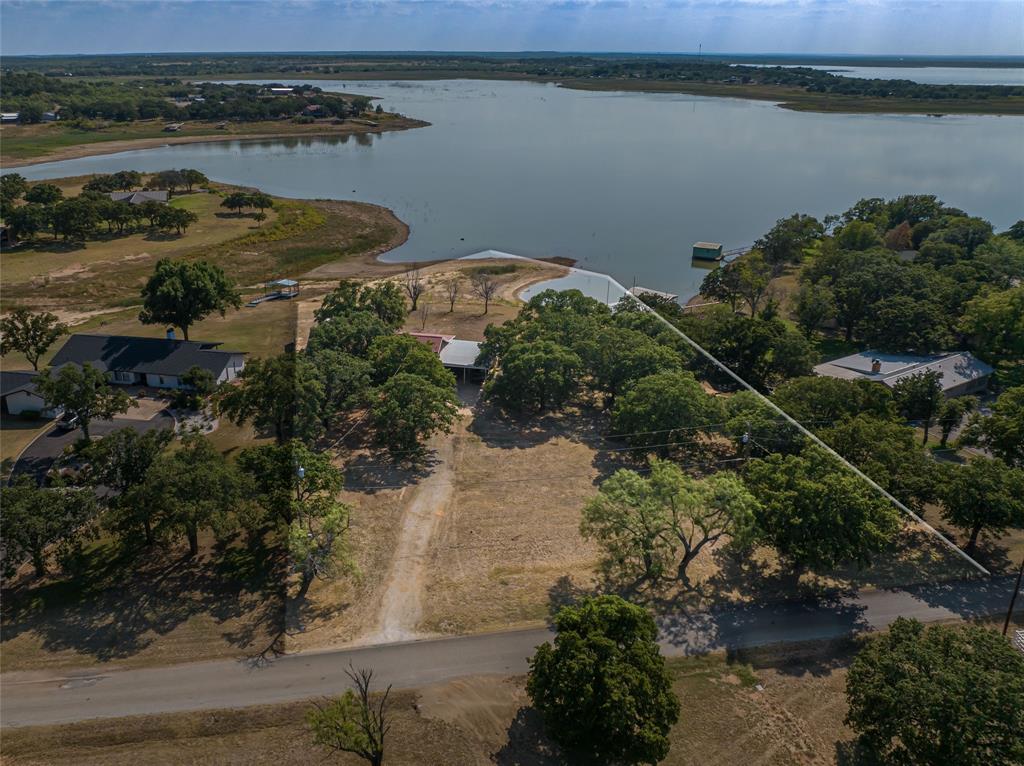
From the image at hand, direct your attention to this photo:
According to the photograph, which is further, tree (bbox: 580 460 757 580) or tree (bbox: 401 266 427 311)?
tree (bbox: 401 266 427 311)

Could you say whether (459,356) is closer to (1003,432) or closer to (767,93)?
(1003,432)

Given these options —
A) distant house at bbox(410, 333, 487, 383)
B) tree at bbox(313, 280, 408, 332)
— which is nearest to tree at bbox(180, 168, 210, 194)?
tree at bbox(313, 280, 408, 332)

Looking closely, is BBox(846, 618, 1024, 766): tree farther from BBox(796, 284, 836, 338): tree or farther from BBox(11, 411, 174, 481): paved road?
BBox(796, 284, 836, 338): tree

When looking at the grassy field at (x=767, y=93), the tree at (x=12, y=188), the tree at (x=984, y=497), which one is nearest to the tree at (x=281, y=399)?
the tree at (x=984, y=497)

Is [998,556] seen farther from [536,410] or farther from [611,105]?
[611,105]

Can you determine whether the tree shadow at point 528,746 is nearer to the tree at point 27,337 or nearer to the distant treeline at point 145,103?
the tree at point 27,337
